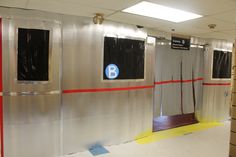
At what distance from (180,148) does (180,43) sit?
247 centimetres

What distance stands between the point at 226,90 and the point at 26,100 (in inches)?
217

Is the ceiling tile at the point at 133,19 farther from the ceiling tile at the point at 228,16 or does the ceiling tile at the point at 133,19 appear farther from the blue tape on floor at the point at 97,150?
the blue tape on floor at the point at 97,150

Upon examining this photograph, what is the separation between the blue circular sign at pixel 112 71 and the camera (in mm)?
3621

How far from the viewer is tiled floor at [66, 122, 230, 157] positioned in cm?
351

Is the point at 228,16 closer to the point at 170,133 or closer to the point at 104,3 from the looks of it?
the point at 104,3

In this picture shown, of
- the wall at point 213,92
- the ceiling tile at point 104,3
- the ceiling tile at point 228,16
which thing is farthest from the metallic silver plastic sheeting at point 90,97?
the wall at point 213,92

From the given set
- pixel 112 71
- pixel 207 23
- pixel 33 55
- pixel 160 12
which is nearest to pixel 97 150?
pixel 112 71

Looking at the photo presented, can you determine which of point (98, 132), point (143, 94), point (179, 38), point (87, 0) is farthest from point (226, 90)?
point (87, 0)

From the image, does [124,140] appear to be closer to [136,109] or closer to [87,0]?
[136,109]

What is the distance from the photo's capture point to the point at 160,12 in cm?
302

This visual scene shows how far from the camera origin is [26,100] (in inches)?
117

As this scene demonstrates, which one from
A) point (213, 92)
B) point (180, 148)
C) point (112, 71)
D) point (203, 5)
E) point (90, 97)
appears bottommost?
point (180, 148)

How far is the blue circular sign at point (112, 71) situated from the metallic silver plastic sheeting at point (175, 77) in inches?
49.7

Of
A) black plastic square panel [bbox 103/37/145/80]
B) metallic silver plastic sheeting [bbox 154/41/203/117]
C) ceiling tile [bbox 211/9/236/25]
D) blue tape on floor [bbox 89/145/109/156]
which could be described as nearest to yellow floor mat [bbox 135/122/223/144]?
metallic silver plastic sheeting [bbox 154/41/203/117]
